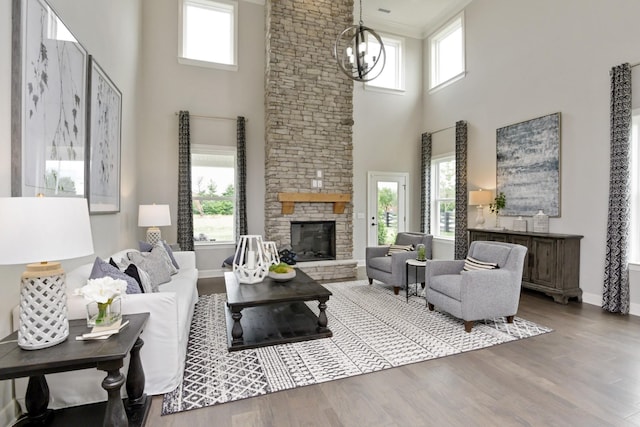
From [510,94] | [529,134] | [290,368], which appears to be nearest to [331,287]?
[290,368]

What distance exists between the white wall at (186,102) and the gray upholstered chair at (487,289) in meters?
3.98

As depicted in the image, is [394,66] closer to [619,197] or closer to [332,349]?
[619,197]

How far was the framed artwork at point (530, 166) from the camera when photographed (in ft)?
16.3

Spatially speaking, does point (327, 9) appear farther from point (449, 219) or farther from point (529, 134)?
point (449, 219)

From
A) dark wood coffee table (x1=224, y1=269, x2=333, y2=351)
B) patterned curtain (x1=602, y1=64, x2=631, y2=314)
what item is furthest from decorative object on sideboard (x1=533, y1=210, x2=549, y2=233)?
dark wood coffee table (x1=224, y1=269, x2=333, y2=351)

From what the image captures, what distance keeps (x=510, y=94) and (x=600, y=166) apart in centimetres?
201

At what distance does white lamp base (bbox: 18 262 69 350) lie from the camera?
1654 mm

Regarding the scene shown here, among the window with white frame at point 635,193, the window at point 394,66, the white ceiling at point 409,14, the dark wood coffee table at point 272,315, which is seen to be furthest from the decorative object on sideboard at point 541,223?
the white ceiling at point 409,14

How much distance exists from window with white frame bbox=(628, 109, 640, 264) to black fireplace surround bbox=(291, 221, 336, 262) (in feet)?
14.2

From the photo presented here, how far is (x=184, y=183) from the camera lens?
19.5 ft

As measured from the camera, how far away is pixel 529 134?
535 centimetres

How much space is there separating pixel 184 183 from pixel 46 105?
12.0ft

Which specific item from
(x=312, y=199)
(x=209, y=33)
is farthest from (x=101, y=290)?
(x=209, y=33)

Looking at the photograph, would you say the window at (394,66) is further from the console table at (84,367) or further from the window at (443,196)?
the console table at (84,367)
